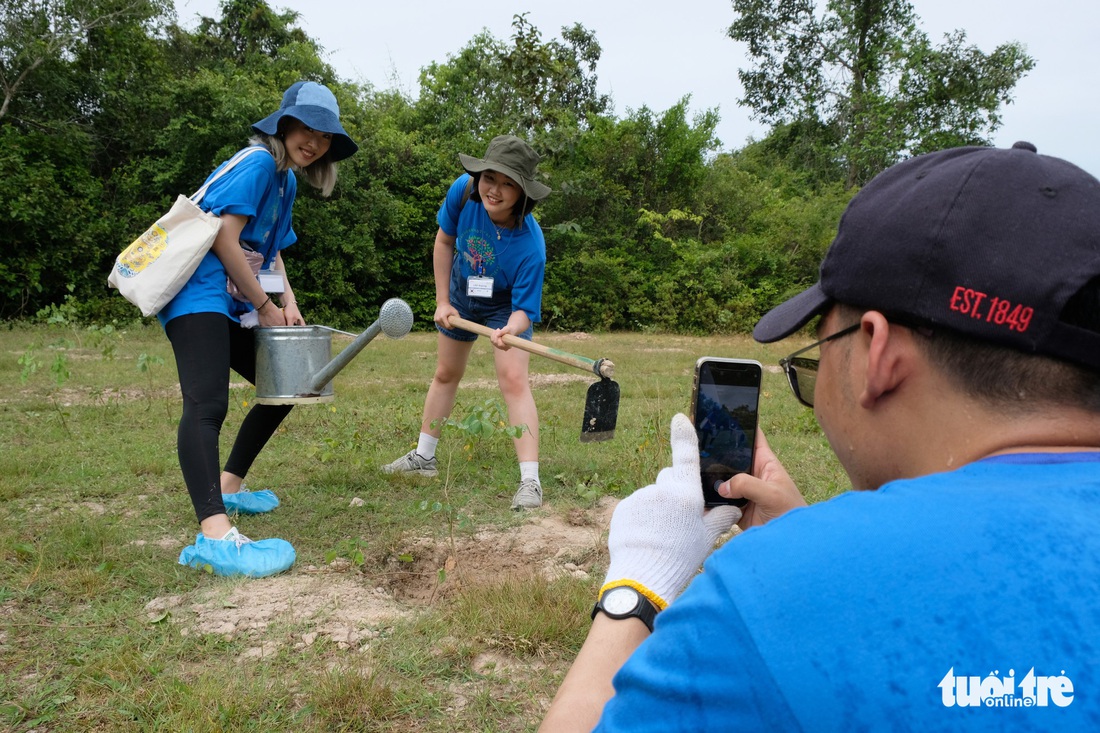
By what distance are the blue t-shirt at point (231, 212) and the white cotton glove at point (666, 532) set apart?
2437 millimetres

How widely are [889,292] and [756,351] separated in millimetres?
13505

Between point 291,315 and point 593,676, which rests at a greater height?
point 291,315

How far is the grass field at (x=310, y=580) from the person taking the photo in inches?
90.5

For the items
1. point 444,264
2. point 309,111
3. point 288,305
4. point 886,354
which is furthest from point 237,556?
Answer: point 886,354

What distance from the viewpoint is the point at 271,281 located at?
371 cm

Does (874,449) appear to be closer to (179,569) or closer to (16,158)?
(179,569)

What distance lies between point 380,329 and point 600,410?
1075 mm

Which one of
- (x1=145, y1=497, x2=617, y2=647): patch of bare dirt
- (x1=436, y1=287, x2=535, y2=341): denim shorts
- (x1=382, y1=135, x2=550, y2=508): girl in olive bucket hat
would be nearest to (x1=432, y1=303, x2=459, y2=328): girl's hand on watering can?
(x1=382, y1=135, x2=550, y2=508): girl in olive bucket hat

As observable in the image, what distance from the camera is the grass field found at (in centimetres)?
230

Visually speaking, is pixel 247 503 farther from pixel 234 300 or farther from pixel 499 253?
pixel 499 253

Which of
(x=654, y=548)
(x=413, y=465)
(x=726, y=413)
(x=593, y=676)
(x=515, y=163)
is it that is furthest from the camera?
(x=413, y=465)

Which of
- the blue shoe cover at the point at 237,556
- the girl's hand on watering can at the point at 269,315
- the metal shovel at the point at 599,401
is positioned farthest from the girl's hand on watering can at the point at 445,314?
the blue shoe cover at the point at 237,556

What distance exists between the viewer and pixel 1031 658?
69 centimetres

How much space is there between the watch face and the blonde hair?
2.81 m
